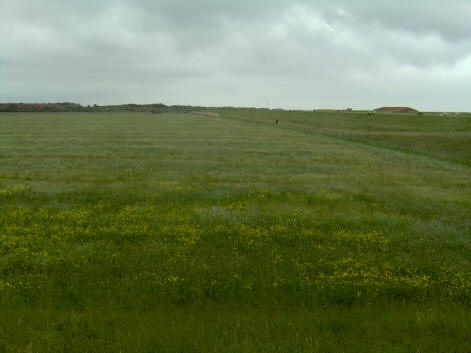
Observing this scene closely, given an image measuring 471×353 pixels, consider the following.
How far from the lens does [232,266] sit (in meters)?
9.97

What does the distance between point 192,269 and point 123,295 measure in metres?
2.02

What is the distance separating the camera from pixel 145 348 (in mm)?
6418

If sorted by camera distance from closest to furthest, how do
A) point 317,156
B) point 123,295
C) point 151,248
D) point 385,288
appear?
point 123,295, point 385,288, point 151,248, point 317,156

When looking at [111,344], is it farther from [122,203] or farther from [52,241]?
[122,203]

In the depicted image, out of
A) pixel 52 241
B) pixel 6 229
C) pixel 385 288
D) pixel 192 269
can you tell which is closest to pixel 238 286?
pixel 192 269

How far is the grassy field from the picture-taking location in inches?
272

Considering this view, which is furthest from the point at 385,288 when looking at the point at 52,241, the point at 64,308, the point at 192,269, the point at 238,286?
the point at 52,241

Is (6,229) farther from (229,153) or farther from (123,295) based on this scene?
(229,153)

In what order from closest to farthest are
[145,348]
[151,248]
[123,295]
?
[145,348]
[123,295]
[151,248]

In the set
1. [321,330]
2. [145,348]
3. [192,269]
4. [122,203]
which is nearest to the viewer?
[145,348]

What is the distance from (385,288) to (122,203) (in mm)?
12440

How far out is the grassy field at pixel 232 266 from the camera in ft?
22.6

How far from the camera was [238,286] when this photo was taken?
8.91m

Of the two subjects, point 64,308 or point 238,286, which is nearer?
point 64,308
